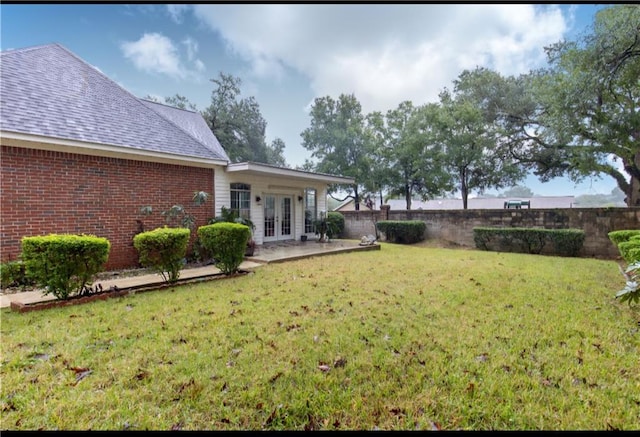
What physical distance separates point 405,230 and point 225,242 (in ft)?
31.1

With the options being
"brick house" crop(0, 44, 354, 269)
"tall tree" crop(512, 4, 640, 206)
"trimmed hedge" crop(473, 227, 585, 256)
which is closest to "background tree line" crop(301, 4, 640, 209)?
"tall tree" crop(512, 4, 640, 206)

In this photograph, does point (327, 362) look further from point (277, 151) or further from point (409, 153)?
point (277, 151)

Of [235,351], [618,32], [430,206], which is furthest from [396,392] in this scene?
[430,206]

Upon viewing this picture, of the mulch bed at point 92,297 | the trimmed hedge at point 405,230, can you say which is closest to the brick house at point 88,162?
the mulch bed at point 92,297

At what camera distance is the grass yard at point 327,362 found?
201 cm

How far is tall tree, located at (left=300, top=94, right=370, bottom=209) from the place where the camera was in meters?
22.7

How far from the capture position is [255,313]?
13.3 feet

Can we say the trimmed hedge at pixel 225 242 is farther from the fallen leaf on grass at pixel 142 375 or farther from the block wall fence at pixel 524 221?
the block wall fence at pixel 524 221

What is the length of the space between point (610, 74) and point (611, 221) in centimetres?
504

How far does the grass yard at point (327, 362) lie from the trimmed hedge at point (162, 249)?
704 mm

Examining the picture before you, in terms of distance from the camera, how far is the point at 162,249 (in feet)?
17.9

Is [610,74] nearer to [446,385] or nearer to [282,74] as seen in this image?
[446,385]

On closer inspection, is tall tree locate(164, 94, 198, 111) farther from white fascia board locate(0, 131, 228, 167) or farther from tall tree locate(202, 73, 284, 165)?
white fascia board locate(0, 131, 228, 167)

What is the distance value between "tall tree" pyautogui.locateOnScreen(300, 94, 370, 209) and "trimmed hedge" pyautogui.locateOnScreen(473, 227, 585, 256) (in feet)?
37.2
